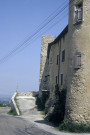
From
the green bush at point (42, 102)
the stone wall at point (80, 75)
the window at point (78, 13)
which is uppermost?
the window at point (78, 13)

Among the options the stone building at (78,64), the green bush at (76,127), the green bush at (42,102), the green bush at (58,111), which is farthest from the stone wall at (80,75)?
the green bush at (42,102)

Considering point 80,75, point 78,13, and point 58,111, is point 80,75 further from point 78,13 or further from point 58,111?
point 78,13

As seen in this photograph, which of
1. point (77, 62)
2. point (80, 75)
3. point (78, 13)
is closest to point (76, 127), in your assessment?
point (80, 75)

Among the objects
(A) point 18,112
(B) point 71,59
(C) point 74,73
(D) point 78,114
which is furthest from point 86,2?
(A) point 18,112

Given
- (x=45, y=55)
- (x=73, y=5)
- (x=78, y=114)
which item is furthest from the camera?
(x=45, y=55)

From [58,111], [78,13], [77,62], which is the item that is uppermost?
[78,13]

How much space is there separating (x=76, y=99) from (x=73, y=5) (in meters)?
9.26

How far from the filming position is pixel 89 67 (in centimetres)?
1909

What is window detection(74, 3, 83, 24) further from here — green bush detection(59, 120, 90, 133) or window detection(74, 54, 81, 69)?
green bush detection(59, 120, 90, 133)

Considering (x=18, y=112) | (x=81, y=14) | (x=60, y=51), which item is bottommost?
(x=18, y=112)

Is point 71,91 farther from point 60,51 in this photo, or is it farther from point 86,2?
point 60,51

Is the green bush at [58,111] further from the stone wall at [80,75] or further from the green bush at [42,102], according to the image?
the green bush at [42,102]

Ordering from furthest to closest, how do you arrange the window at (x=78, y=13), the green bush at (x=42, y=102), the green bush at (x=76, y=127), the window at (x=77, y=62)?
1. the green bush at (x=42, y=102)
2. the window at (x=78, y=13)
3. the window at (x=77, y=62)
4. the green bush at (x=76, y=127)

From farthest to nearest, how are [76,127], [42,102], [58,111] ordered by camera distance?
1. [42,102]
2. [58,111]
3. [76,127]
